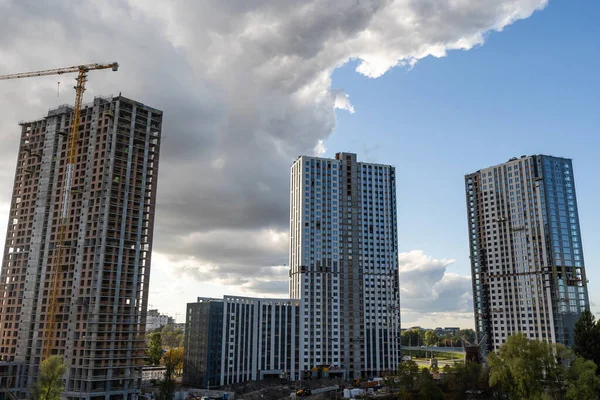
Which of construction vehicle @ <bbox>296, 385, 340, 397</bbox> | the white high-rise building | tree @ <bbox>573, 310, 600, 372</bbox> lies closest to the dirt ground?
construction vehicle @ <bbox>296, 385, 340, 397</bbox>

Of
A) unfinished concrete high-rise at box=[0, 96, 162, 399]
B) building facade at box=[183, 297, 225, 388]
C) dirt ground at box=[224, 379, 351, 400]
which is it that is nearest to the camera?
unfinished concrete high-rise at box=[0, 96, 162, 399]

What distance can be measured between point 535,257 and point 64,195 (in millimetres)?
165788

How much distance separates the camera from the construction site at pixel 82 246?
12600 centimetres

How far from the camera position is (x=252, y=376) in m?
171

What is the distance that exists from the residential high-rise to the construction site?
448ft

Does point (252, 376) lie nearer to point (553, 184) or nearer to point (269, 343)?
point (269, 343)

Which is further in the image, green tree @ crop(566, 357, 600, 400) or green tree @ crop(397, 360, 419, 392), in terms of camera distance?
green tree @ crop(397, 360, 419, 392)

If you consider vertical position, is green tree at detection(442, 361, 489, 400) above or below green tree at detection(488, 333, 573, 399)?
below

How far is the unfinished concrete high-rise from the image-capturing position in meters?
126

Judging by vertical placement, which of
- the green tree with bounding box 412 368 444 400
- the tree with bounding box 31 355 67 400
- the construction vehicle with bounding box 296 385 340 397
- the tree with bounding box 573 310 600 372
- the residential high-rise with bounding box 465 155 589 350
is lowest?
the construction vehicle with bounding box 296 385 340 397

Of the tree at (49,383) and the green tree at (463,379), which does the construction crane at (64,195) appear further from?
the green tree at (463,379)

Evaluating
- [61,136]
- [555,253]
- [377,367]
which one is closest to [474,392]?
[377,367]

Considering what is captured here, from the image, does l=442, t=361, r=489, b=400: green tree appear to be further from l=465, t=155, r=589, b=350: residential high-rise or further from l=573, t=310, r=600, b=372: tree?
l=465, t=155, r=589, b=350: residential high-rise

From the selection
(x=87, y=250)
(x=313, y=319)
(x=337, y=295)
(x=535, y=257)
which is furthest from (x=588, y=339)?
(x=87, y=250)
